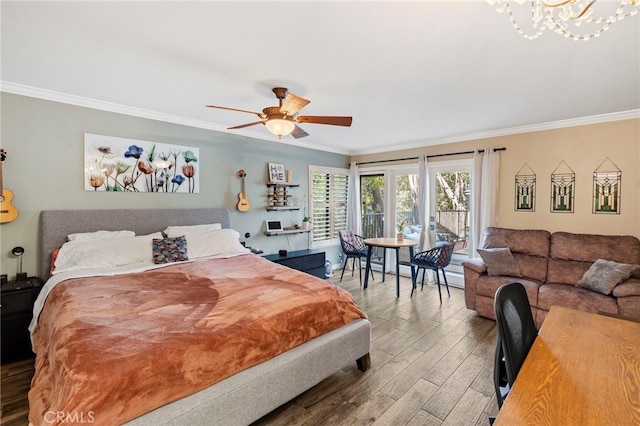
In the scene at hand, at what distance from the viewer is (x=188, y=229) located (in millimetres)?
3750

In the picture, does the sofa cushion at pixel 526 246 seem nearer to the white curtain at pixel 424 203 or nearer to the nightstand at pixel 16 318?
the white curtain at pixel 424 203

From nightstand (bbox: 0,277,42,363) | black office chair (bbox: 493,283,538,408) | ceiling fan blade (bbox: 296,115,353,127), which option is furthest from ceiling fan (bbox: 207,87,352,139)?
nightstand (bbox: 0,277,42,363)

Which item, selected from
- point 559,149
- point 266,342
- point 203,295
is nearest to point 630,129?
point 559,149

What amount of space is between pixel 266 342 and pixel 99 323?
0.98m

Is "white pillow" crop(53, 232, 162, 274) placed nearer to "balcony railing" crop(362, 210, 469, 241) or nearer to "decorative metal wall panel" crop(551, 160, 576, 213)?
"balcony railing" crop(362, 210, 469, 241)


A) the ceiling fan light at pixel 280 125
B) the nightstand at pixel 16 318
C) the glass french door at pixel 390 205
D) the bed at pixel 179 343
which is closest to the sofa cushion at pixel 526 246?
the glass french door at pixel 390 205

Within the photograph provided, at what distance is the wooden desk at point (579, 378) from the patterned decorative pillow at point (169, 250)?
10.4 feet

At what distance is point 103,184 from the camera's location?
3424mm

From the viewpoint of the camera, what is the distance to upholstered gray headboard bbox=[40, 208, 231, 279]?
302cm

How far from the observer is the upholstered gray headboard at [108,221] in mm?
3023

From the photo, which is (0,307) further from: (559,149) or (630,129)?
(630,129)

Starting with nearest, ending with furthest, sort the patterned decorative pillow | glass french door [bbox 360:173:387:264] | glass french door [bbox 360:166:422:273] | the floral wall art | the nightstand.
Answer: the nightstand < the patterned decorative pillow < the floral wall art < glass french door [bbox 360:166:422:273] < glass french door [bbox 360:173:387:264]

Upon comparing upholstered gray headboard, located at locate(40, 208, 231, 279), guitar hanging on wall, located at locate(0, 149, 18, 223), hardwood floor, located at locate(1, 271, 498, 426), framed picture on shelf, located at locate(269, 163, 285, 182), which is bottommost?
hardwood floor, located at locate(1, 271, 498, 426)

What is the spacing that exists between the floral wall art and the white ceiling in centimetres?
41
